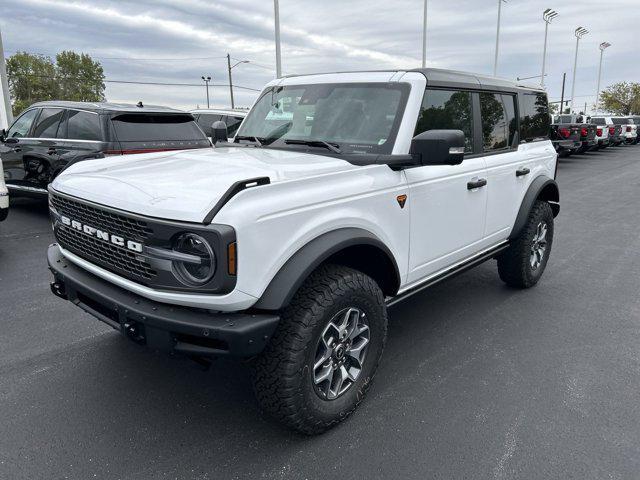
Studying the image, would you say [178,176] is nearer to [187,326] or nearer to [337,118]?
[187,326]

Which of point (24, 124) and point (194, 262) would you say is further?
point (24, 124)

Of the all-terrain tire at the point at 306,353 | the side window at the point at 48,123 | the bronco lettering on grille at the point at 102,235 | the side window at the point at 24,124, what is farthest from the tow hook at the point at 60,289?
the side window at the point at 24,124

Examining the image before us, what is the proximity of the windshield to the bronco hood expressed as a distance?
0.78 ft

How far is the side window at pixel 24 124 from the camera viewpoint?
8.06 meters

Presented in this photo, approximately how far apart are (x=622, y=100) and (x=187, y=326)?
8391cm

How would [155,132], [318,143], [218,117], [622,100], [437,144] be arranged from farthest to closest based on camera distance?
[622,100], [218,117], [155,132], [318,143], [437,144]

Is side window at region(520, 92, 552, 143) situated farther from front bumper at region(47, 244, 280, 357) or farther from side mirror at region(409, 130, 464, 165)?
front bumper at region(47, 244, 280, 357)

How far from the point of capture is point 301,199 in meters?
2.45

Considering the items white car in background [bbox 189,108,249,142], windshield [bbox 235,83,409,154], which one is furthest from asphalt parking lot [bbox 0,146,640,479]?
white car in background [bbox 189,108,249,142]

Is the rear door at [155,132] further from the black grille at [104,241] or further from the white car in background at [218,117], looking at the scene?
the black grille at [104,241]

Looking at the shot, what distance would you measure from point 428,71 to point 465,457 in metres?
2.41

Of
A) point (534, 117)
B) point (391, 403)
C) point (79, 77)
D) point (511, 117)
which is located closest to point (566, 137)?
point (534, 117)

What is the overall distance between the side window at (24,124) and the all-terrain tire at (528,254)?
7344mm

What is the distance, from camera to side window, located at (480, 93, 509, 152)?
4.04 m
